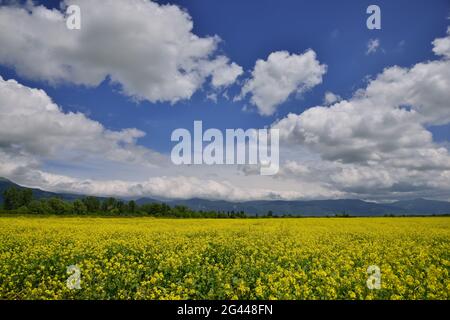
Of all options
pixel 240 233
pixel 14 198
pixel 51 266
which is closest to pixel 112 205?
pixel 14 198

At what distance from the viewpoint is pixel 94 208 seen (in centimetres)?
10744

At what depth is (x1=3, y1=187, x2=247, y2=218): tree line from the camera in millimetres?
76938

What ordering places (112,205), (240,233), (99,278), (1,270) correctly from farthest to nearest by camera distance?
(112,205) < (240,233) < (1,270) < (99,278)

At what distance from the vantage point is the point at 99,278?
8898 millimetres

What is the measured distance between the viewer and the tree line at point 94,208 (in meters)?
76.9

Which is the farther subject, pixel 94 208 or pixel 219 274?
pixel 94 208

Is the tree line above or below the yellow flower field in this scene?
below

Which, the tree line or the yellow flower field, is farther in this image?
the tree line

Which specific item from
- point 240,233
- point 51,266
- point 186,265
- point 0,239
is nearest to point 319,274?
point 186,265
